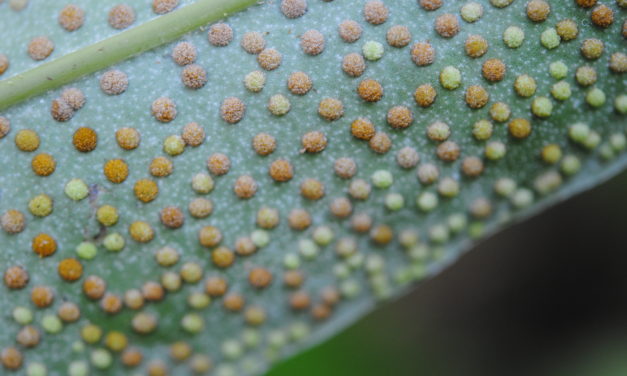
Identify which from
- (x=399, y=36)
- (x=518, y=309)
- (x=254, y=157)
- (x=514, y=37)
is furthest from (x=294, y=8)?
(x=518, y=309)

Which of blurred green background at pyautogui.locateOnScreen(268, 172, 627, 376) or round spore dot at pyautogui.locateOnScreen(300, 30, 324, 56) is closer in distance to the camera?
round spore dot at pyautogui.locateOnScreen(300, 30, 324, 56)

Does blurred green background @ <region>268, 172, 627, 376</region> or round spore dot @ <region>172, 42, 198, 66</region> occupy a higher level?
round spore dot @ <region>172, 42, 198, 66</region>

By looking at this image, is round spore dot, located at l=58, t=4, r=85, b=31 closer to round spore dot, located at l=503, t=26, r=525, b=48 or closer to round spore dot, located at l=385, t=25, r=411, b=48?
round spore dot, located at l=385, t=25, r=411, b=48

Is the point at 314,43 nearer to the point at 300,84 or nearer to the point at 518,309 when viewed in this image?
the point at 300,84

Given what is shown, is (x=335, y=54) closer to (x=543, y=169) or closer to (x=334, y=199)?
(x=334, y=199)

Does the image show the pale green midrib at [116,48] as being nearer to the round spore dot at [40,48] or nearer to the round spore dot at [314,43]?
the round spore dot at [40,48]

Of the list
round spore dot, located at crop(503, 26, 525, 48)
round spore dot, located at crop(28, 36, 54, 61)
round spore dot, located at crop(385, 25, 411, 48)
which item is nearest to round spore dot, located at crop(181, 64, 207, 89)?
round spore dot, located at crop(28, 36, 54, 61)
